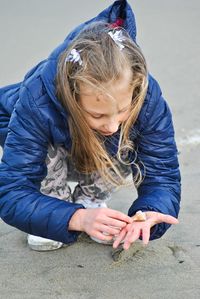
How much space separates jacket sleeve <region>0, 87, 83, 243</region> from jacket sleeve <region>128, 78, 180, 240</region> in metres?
0.31

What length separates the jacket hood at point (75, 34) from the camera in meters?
2.20

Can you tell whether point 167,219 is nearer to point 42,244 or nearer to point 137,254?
point 137,254

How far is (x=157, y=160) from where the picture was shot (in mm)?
2414

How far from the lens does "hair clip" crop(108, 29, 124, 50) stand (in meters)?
2.13

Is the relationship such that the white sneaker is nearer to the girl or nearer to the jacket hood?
the girl

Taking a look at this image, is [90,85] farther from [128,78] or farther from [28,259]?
[28,259]

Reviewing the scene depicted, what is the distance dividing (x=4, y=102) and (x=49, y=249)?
0.61 meters

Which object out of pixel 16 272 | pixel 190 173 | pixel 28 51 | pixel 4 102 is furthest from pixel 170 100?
pixel 16 272

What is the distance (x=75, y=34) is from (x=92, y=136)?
40 centimetres

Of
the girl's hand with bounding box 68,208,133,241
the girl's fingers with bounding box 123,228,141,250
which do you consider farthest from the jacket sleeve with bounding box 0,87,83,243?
the girl's fingers with bounding box 123,228,141,250

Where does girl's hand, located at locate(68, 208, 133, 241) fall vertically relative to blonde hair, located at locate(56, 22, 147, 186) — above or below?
below

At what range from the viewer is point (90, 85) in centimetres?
206

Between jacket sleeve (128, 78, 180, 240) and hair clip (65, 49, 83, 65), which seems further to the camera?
jacket sleeve (128, 78, 180, 240)

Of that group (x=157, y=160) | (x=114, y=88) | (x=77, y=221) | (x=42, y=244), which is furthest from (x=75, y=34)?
(x=42, y=244)
